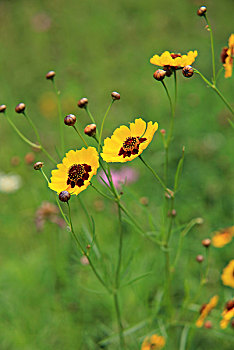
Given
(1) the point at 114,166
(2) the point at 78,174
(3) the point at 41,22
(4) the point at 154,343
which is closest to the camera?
(2) the point at 78,174

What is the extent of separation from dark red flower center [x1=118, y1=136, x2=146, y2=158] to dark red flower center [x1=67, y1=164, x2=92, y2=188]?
95 millimetres

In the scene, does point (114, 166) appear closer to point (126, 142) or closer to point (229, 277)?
point (229, 277)

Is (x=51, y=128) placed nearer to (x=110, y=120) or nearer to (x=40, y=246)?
(x=110, y=120)

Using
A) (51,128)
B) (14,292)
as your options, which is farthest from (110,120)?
(14,292)

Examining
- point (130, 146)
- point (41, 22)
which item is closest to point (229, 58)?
point (130, 146)

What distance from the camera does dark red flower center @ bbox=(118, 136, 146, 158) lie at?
3.46 feet

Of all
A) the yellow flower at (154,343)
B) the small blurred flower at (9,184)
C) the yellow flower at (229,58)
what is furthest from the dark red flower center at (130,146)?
the small blurred flower at (9,184)

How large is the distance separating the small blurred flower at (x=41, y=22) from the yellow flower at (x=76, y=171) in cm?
311

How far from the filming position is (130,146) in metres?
1.08

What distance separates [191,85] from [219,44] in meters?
0.70

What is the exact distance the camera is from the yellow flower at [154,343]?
1.45 meters

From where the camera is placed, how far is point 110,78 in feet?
11.6

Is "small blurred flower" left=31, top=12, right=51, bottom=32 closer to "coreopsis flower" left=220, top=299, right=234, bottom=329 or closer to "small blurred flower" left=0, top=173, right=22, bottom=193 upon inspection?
"small blurred flower" left=0, top=173, right=22, bottom=193

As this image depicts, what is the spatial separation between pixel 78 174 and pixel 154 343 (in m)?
0.73
